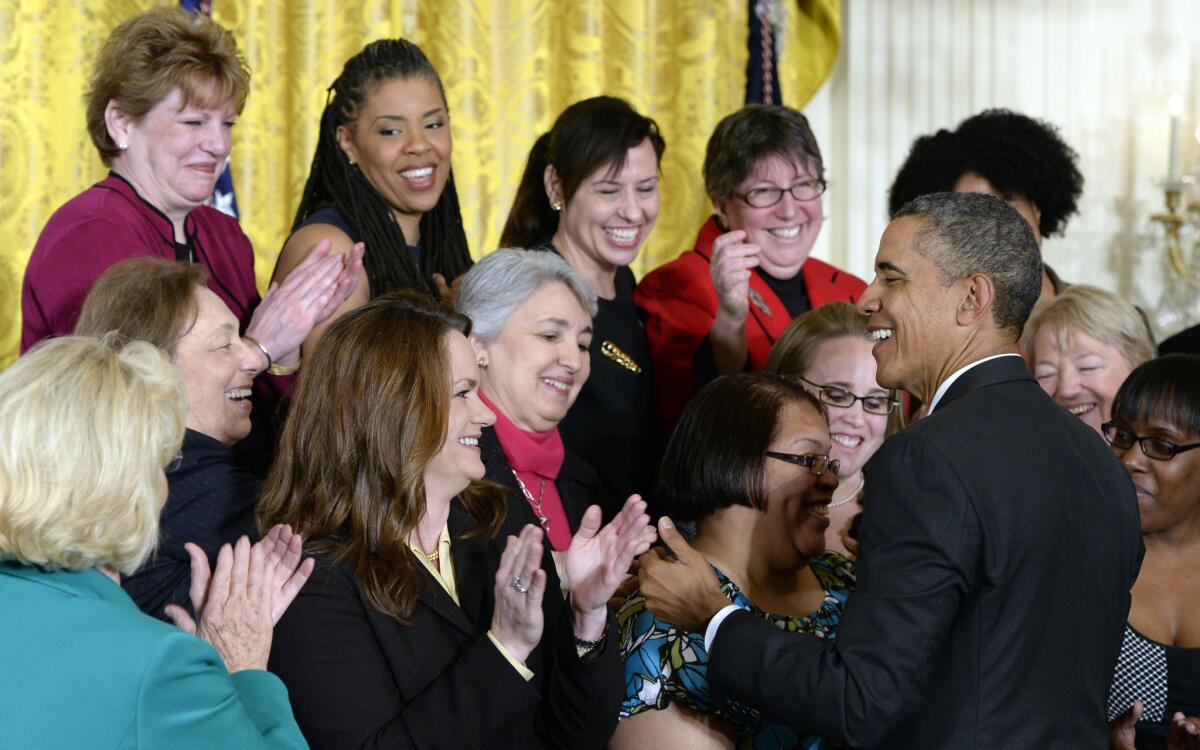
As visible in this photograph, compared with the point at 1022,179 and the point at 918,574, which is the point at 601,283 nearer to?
the point at 1022,179

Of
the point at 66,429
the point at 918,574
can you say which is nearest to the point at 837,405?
the point at 918,574

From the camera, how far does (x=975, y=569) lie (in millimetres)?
2326

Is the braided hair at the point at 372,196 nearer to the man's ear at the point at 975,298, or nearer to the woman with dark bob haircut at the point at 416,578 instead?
the woman with dark bob haircut at the point at 416,578

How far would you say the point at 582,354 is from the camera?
3.51 metres

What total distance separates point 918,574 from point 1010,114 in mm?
2817

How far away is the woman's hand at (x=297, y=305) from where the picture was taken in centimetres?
327

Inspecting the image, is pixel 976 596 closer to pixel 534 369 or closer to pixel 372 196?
pixel 534 369

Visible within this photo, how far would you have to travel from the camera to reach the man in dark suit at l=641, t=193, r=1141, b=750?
2.31 metres

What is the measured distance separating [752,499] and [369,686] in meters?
0.86

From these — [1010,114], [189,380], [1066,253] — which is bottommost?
[1066,253]

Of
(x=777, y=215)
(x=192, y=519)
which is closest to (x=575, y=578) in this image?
(x=192, y=519)

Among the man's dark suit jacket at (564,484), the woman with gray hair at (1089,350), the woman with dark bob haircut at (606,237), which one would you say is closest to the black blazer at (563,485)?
the man's dark suit jacket at (564,484)

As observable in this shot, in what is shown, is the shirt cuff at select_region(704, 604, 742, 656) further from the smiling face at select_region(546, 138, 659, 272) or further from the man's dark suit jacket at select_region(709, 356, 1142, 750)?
the smiling face at select_region(546, 138, 659, 272)

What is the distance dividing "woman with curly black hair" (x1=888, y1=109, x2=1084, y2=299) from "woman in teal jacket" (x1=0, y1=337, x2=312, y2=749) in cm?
301
